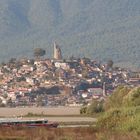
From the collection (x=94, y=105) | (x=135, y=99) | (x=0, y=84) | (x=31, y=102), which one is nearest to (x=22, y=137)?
(x=135, y=99)

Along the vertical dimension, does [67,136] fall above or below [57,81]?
below

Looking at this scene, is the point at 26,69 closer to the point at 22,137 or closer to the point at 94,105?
the point at 94,105

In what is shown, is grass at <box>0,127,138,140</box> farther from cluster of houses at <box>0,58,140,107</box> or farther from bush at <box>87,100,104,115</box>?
cluster of houses at <box>0,58,140,107</box>

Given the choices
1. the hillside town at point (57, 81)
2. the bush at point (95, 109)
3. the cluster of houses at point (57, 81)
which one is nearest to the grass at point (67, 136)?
the bush at point (95, 109)

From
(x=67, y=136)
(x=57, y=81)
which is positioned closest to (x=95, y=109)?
(x=67, y=136)

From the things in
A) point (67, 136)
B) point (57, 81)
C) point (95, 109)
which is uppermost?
point (57, 81)

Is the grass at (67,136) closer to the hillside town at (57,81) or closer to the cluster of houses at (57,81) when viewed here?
the hillside town at (57,81)

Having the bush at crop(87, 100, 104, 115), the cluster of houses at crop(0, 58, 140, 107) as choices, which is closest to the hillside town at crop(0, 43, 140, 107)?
the cluster of houses at crop(0, 58, 140, 107)

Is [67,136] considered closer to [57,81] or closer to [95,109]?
[95,109]
